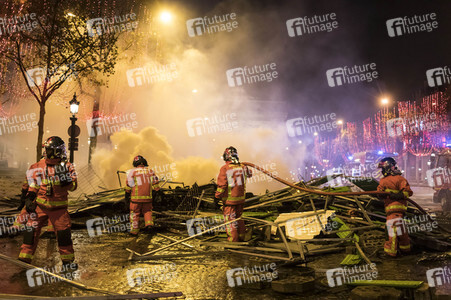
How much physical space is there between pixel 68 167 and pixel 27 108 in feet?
140

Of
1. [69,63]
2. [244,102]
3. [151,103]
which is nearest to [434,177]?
[69,63]

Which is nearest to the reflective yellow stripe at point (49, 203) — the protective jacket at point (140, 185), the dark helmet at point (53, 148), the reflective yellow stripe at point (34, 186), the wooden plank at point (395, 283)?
A: the reflective yellow stripe at point (34, 186)

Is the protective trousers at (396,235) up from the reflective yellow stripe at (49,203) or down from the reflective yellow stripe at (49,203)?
down

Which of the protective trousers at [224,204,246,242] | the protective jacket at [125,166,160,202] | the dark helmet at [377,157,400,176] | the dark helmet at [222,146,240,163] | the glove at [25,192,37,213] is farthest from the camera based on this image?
the protective jacket at [125,166,160,202]

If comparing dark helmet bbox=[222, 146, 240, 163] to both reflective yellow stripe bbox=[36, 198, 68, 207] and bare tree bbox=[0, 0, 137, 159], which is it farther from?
bare tree bbox=[0, 0, 137, 159]

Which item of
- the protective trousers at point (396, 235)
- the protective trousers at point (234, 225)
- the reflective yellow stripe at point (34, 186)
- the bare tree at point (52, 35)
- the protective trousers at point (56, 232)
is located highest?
the bare tree at point (52, 35)

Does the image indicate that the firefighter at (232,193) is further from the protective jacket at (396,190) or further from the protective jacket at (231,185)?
the protective jacket at (396,190)

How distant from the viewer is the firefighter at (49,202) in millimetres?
4902

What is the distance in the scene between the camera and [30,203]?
16.0ft

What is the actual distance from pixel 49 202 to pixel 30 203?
0.28 meters

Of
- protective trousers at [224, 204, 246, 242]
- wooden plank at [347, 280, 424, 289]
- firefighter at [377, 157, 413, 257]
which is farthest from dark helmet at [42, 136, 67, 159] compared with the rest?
firefighter at [377, 157, 413, 257]

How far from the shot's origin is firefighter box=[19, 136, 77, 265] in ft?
16.1

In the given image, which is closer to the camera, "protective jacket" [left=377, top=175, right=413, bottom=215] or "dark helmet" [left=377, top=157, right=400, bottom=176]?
"protective jacket" [left=377, top=175, right=413, bottom=215]

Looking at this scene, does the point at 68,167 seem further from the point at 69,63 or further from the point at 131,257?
the point at 69,63
